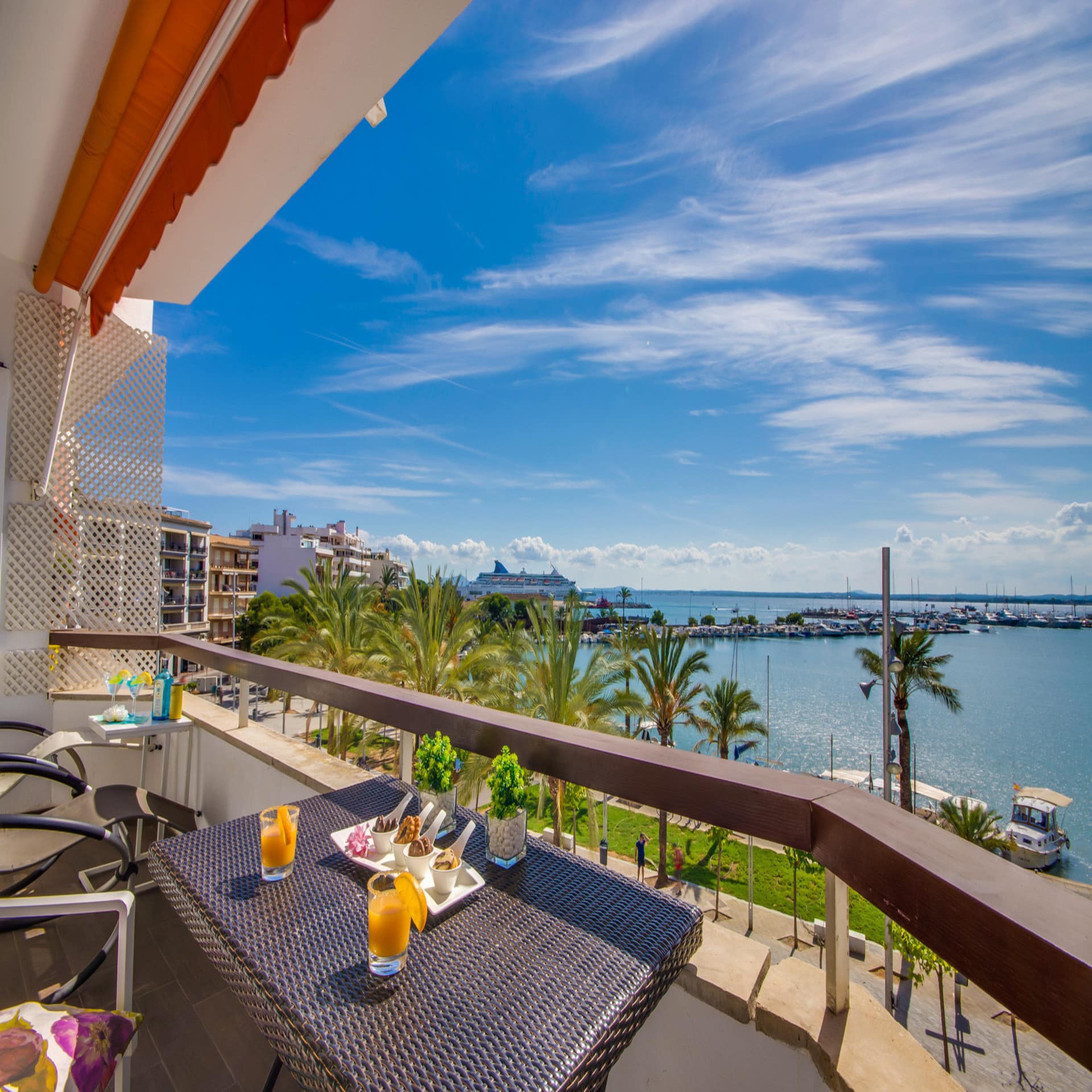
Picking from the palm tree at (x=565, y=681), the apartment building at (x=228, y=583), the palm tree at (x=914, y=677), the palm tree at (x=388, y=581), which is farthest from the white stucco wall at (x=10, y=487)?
the apartment building at (x=228, y=583)

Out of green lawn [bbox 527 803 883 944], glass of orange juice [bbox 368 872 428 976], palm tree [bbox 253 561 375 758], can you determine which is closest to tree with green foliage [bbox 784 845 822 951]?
green lawn [bbox 527 803 883 944]

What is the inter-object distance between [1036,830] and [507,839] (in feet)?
109

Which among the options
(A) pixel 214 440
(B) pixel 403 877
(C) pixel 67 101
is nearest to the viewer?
(B) pixel 403 877

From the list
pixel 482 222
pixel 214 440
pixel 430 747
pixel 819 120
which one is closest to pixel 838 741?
pixel 819 120

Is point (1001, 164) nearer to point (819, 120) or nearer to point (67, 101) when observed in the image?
point (819, 120)

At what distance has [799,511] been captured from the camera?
79062mm

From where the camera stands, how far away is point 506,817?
1.32m

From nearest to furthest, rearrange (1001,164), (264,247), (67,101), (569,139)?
(67,101) < (264,247) < (569,139) < (1001,164)

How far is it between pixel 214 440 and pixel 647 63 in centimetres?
5825

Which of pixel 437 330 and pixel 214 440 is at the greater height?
pixel 437 330

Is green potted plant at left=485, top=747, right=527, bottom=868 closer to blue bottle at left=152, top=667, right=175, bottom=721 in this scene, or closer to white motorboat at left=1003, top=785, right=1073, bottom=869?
blue bottle at left=152, top=667, right=175, bottom=721

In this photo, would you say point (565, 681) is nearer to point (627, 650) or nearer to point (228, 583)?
point (627, 650)

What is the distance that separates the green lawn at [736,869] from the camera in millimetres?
18469

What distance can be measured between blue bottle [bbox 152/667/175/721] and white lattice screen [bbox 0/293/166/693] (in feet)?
5.28
